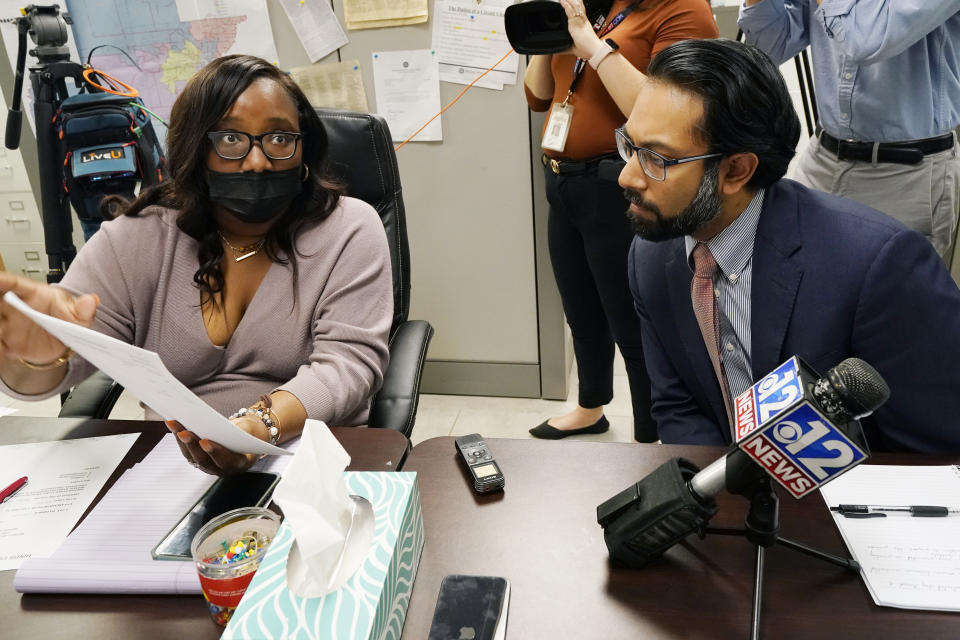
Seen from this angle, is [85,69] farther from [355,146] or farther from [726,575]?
[726,575]

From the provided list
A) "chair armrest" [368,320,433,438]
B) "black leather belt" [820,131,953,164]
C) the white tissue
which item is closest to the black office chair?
"chair armrest" [368,320,433,438]

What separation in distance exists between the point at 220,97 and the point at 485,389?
159 cm

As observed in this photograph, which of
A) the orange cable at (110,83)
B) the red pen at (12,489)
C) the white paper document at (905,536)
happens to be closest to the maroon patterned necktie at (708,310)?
the white paper document at (905,536)

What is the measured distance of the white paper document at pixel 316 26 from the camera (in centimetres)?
219

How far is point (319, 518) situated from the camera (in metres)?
0.62

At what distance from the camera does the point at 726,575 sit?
0.74 meters

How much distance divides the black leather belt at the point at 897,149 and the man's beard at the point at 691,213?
794 millimetres

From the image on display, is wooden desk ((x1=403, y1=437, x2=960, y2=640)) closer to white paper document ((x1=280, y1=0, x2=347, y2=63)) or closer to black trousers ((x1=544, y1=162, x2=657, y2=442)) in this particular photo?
black trousers ((x1=544, y1=162, x2=657, y2=442))

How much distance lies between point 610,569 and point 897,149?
4.48 feet

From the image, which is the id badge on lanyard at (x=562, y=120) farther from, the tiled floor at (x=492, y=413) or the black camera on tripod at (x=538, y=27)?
the tiled floor at (x=492, y=413)

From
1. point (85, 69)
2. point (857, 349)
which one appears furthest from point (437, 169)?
point (857, 349)

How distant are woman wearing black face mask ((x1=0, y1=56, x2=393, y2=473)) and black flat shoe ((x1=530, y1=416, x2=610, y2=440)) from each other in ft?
3.50

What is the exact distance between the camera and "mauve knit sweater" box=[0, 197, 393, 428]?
4.19 ft

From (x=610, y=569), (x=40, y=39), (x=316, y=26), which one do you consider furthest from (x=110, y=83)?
(x=610, y=569)
